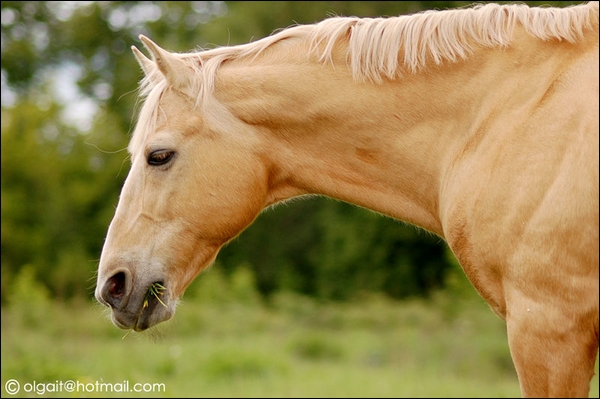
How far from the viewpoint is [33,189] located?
23062mm

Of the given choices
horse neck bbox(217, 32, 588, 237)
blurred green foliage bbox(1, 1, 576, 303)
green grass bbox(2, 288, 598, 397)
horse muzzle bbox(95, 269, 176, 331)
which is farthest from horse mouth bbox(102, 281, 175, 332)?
blurred green foliage bbox(1, 1, 576, 303)

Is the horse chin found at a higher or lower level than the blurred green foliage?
higher

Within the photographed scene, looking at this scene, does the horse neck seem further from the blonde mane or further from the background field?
the background field

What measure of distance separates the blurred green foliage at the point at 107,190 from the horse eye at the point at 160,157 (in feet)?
46.4

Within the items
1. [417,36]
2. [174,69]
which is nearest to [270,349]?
[174,69]

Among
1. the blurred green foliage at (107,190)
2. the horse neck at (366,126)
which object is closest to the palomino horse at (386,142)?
the horse neck at (366,126)

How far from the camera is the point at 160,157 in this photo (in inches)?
137

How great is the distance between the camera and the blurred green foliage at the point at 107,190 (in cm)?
2141

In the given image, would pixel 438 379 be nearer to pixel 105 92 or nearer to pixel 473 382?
pixel 473 382

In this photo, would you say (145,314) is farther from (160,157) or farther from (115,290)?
(160,157)

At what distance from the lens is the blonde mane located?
3146mm

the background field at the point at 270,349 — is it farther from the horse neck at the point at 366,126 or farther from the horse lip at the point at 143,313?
the horse neck at the point at 366,126

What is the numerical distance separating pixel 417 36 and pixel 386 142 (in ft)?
1.64

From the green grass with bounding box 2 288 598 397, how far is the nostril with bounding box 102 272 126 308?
47cm
